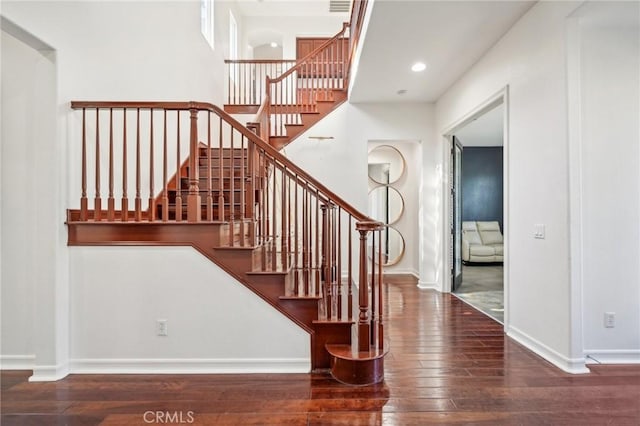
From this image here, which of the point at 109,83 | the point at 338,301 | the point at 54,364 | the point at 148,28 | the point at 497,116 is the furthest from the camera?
the point at 497,116

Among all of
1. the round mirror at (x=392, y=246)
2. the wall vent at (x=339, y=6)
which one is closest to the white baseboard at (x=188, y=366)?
the round mirror at (x=392, y=246)

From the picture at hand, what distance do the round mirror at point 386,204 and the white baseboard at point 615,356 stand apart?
379 cm

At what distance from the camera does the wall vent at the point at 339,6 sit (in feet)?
23.3

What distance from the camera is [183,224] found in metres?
2.45

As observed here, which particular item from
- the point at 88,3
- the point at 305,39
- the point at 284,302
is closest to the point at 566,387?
the point at 284,302

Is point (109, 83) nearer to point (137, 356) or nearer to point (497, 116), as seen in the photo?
point (137, 356)

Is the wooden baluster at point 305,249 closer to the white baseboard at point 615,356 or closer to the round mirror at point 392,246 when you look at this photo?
the white baseboard at point 615,356

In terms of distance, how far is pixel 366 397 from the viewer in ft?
6.81

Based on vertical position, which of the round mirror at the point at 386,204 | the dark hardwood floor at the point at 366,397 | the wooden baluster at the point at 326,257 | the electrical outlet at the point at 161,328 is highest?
the round mirror at the point at 386,204

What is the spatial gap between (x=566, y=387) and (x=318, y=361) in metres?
1.67

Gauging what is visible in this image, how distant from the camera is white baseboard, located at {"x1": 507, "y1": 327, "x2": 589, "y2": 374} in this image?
2373 mm

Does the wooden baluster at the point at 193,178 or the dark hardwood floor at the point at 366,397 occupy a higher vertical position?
the wooden baluster at the point at 193,178

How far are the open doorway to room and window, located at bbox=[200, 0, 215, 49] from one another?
4080 millimetres

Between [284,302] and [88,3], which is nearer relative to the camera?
[284,302]
